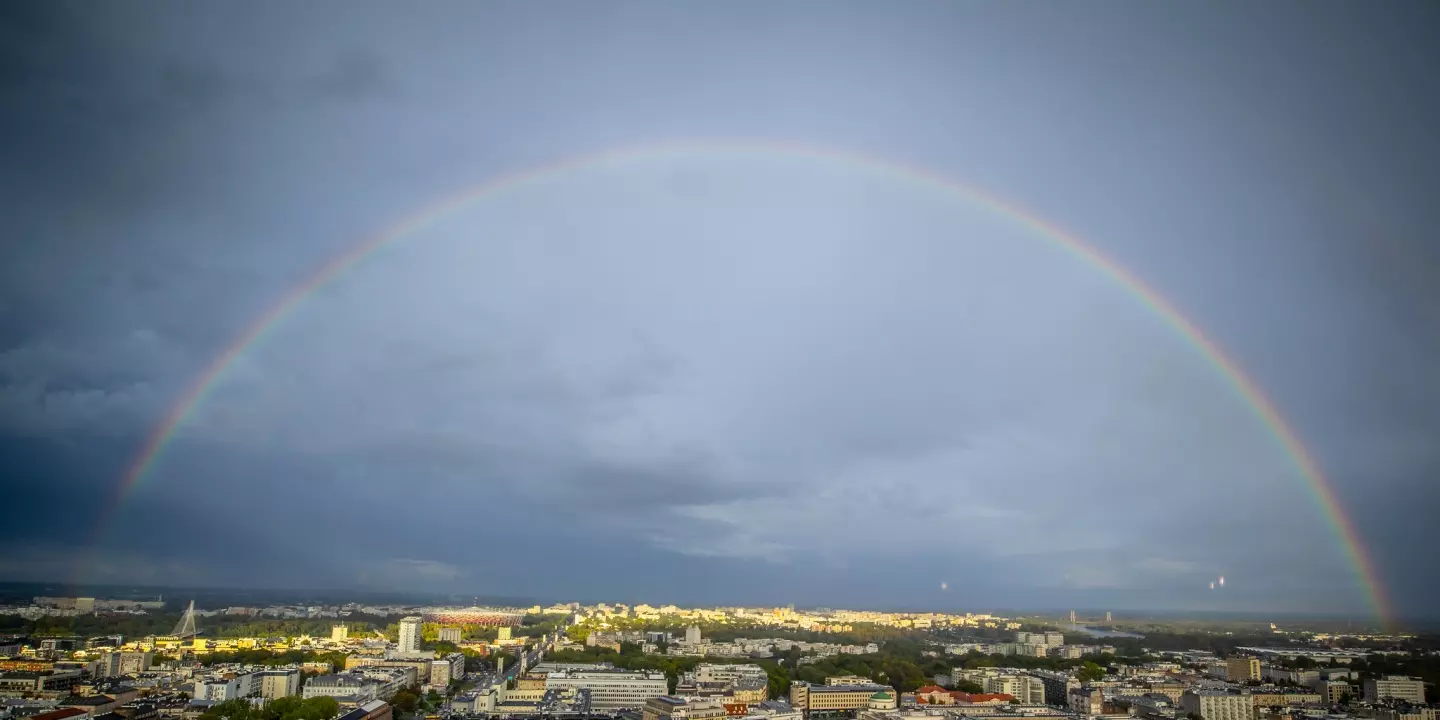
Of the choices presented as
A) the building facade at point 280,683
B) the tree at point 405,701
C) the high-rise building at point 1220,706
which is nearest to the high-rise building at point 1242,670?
the high-rise building at point 1220,706

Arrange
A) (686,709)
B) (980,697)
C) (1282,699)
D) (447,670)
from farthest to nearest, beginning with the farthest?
(447,670)
(980,697)
(1282,699)
(686,709)

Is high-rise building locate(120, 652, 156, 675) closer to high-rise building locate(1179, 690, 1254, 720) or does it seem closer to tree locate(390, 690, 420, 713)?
tree locate(390, 690, 420, 713)

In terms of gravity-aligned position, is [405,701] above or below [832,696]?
above

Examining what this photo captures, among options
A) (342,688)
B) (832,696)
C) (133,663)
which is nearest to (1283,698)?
(832,696)

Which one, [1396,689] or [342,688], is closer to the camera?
[342,688]

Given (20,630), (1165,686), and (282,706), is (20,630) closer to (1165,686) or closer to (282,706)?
(282,706)

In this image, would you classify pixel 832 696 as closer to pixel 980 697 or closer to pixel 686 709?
pixel 980 697

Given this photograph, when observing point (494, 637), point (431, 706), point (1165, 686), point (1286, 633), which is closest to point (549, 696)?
point (431, 706)
